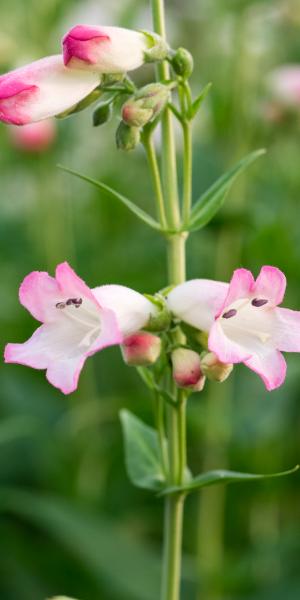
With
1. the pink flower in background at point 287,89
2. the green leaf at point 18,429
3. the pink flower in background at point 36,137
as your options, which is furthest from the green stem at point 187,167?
the pink flower in background at point 36,137

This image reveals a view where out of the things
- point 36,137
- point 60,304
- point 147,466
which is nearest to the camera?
point 60,304

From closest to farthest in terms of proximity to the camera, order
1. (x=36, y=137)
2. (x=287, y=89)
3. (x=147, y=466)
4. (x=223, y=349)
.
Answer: (x=223, y=349)
(x=147, y=466)
(x=287, y=89)
(x=36, y=137)

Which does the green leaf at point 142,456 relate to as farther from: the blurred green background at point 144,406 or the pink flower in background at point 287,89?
the pink flower in background at point 287,89

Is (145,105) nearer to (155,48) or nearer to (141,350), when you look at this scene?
(155,48)

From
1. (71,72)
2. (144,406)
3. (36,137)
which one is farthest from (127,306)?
(36,137)

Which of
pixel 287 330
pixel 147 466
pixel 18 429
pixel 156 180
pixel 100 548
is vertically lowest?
pixel 100 548

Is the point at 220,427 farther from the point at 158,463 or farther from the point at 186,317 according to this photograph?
the point at 186,317

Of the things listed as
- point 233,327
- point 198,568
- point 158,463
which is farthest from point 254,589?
point 233,327
